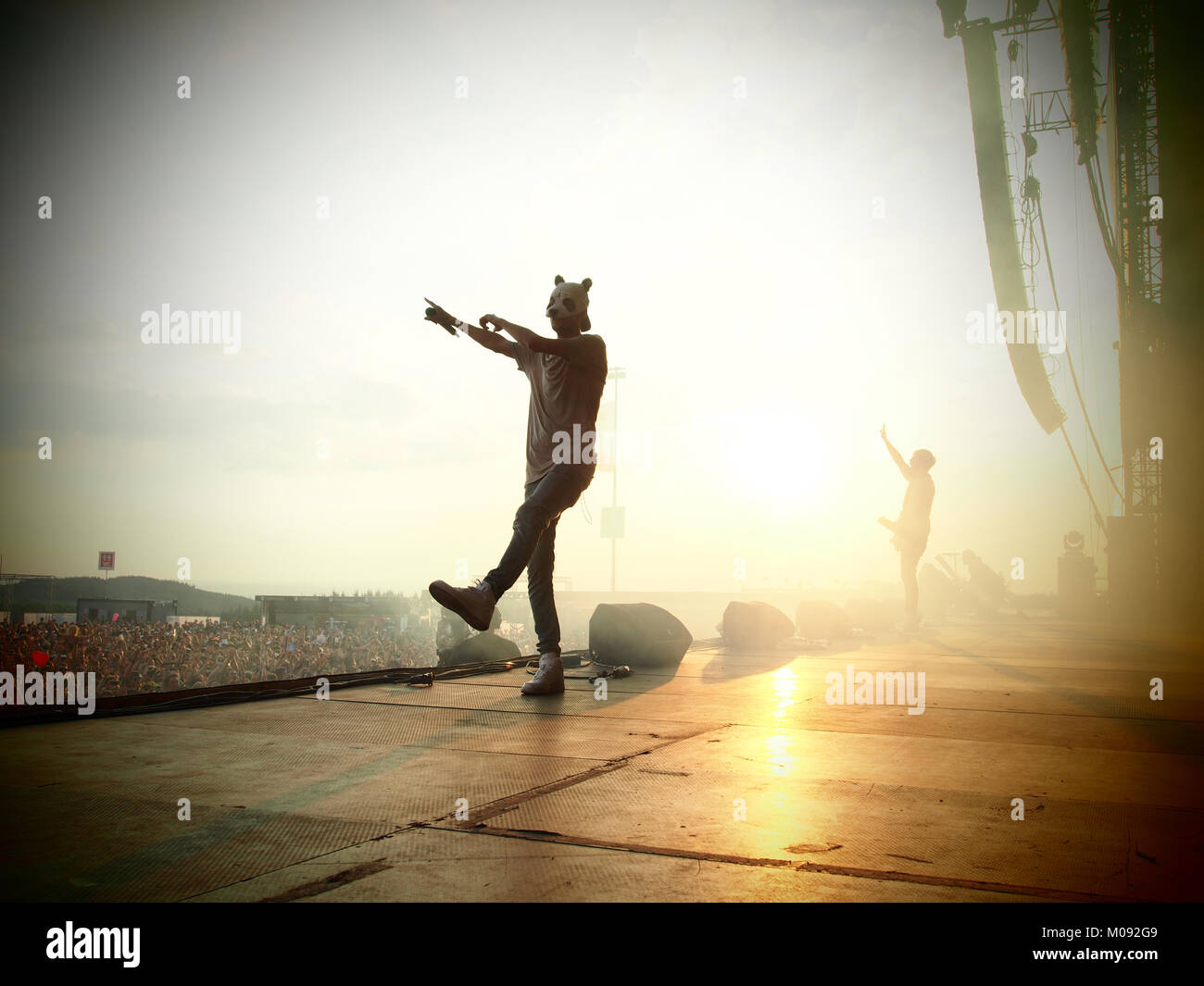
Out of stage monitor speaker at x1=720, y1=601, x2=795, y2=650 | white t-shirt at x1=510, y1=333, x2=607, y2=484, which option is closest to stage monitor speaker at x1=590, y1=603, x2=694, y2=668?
white t-shirt at x1=510, y1=333, x2=607, y2=484

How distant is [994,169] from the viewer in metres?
18.3

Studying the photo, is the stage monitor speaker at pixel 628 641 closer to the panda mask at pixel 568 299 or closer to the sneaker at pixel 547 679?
the sneaker at pixel 547 679

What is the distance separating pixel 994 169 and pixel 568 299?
59.1 feet

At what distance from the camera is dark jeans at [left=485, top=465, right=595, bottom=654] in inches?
152

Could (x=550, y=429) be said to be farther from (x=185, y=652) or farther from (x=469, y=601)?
(x=185, y=652)

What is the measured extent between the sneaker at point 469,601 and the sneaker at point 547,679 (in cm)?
73

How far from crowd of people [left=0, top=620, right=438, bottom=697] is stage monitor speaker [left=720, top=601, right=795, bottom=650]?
5427 mm

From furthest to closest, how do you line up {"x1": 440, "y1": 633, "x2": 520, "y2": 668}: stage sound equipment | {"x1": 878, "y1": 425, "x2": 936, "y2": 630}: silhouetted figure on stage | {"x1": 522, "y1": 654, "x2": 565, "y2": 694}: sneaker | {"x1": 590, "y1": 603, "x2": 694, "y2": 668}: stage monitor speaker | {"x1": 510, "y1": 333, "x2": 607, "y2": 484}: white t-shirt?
{"x1": 878, "y1": 425, "x2": 936, "y2": 630}: silhouetted figure on stage → {"x1": 440, "y1": 633, "x2": 520, "y2": 668}: stage sound equipment → {"x1": 590, "y1": 603, "x2": 694, "y2": 668}: stage monitor speaker → {"x1": 510, "y1": 333, "x2": 607, "y2": 484}: white t-shirt → {"x1": 522, "y1": 654, "x2": 565, "y2": 694}: sneaker

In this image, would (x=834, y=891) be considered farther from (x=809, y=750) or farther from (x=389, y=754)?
(x=389, y=754)

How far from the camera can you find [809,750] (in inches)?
105

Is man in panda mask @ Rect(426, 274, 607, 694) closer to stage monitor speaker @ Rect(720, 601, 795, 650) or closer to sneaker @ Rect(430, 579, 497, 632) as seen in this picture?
sneaker @ Rect(430, 579, 497, 632)

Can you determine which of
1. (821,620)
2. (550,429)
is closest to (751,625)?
(821,620)
